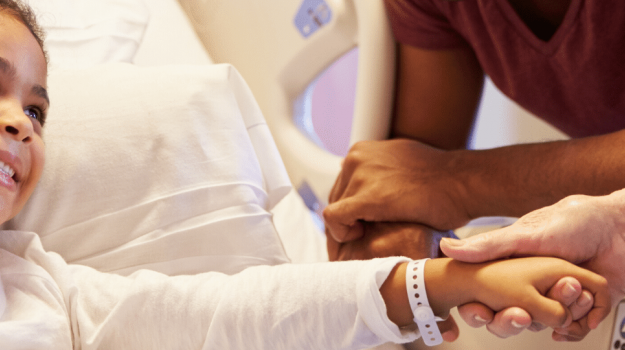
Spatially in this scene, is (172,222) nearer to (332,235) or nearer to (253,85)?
(332,235)

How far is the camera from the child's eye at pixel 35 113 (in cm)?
73

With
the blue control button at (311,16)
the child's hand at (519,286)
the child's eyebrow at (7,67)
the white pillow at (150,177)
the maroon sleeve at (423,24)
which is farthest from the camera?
the blue control button at (311,16)

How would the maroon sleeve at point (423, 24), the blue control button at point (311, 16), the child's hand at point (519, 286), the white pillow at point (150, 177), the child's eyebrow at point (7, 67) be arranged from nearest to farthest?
the child's hand at point (519, 286) < the child's eyebrow at point (7, 67) < the white pillow at point (150, 177) < the maroon sleeve at point (423, 24) < the blue control button at point (311, 16)

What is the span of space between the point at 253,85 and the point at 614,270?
0.84 m

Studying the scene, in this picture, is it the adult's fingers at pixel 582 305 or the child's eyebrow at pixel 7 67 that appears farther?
the child's eyebrow at pixel 7 67

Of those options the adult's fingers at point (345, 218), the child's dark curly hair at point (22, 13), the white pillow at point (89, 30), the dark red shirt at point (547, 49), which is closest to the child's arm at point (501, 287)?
the adult's fingers at point (345, 218)

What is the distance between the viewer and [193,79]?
905 mm

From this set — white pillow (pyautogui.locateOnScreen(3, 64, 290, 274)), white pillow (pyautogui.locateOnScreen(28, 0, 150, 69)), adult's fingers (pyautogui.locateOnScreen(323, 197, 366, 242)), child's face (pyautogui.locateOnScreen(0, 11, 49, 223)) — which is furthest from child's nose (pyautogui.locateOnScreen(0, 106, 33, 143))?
adult's fingers (pyautogui.locateOnScreen(323, 197, 366, 242))

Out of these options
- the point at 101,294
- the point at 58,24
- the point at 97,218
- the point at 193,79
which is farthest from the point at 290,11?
the point at 101,294

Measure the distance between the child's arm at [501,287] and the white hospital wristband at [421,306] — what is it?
16mm

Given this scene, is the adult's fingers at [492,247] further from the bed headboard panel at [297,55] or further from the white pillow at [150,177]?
the bed headboard panel at [297,55]

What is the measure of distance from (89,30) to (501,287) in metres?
0.93

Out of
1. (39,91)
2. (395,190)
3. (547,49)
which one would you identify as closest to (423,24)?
(547,49)

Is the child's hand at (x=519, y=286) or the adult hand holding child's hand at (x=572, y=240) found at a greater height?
the adult hand holding child's hand at (x=572, y=240)
